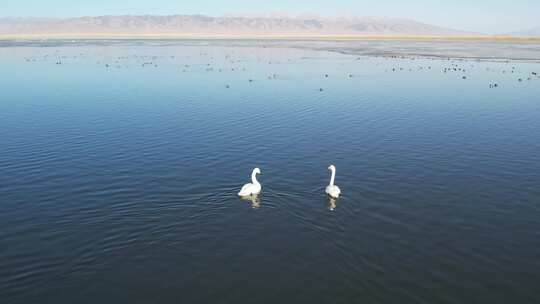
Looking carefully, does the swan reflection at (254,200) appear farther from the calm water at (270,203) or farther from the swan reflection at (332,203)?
the swan reflection at (332,203)

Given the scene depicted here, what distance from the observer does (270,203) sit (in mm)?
22266

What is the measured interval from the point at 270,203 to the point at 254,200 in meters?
0.85

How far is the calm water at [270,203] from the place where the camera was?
15742 millimetres

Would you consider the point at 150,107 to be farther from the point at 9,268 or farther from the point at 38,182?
the point at 9,268

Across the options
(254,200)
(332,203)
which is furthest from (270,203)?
(332,203)

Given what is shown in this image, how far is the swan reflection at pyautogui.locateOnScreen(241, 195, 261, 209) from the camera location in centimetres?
2189

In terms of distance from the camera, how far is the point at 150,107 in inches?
1817

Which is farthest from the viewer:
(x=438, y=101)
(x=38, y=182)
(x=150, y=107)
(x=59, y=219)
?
(x=438, y=101)

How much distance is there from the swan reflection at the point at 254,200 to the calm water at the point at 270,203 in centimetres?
11

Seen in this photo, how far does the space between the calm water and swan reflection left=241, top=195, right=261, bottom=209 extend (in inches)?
4.5

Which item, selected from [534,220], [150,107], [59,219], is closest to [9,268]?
[59,219]

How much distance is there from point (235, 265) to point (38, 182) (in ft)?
46.0

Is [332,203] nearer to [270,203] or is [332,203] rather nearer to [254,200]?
[270,203]

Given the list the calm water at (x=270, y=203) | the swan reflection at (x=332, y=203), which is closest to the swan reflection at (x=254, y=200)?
the calm water at (x=270, y=203)
